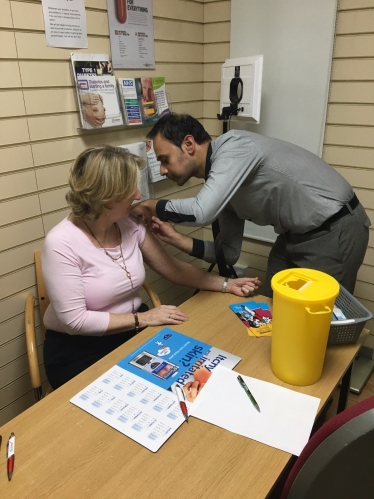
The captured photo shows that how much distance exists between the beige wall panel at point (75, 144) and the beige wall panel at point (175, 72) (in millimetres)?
286

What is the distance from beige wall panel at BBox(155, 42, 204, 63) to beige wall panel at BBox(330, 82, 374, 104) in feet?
2.94

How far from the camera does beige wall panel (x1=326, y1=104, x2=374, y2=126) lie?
7.27 feet

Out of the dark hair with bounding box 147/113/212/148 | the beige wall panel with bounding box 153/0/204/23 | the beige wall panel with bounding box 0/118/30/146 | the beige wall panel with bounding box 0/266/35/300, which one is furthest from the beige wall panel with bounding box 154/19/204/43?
the beige wall panel with bounding box 0/266/35/300

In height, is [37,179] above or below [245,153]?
below

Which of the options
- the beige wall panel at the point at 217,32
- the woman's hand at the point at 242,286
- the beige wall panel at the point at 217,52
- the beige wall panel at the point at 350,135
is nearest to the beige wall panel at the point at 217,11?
the beige wall panel at the point at 217,32

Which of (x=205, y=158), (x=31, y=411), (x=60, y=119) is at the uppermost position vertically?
(x=60, y=119)

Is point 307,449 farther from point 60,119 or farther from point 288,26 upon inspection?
point 288,26

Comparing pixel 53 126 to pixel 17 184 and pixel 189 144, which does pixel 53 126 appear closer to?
pixel 17 184

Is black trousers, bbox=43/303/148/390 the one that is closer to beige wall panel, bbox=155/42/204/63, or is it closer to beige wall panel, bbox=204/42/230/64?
beige wall panel, bbox=155/42/204/63

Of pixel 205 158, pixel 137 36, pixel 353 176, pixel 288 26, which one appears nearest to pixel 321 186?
pixel 205 158

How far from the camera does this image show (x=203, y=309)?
1.66 m

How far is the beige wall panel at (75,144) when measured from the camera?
184 cm

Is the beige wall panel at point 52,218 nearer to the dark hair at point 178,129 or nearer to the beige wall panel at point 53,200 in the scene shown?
the beige wall panel at point 53,200

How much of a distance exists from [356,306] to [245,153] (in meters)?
0.74
